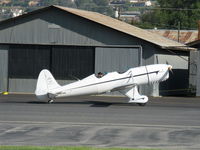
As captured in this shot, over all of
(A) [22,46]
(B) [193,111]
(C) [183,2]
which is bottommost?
(B) [193,111]

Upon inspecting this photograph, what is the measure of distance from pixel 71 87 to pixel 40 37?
11.4 metres

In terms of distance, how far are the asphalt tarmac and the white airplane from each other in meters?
0.56

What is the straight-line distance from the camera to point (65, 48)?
135ft

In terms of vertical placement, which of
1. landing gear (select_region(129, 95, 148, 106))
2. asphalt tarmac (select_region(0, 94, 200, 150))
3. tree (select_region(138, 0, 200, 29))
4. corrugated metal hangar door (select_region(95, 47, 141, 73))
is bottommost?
asphalt tarmac (select_region(0, 94, 200, 150))

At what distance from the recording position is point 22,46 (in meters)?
41.6

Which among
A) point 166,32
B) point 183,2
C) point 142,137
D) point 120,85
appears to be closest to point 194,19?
point 183,2

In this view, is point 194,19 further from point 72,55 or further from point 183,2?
point 72,55

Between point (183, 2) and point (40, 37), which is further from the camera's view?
point (183, 2)

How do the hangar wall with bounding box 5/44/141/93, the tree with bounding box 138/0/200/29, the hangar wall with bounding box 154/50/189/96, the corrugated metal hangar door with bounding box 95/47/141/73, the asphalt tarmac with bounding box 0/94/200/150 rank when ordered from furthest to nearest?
the tree with bounding box 138/0/200/29, the hangar wall with bounding box 154/50/189/96, the hangar wall with bounding box 5/44/141/93, the corrugated metal hangar door with bounding box 95/47/141/73, the asphalt tarmac with bounding box 0/94/200/150

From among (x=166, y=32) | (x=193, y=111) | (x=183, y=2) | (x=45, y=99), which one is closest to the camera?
(x=193, y=111)

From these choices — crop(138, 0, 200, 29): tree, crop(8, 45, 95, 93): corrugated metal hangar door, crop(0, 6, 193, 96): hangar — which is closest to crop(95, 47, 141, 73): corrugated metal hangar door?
crop(0, 6, 193, 96): hangar

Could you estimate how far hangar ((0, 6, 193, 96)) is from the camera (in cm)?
4006

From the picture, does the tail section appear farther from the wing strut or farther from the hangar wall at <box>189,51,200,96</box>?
the hangar wall at <box>189,51,200,96</box>

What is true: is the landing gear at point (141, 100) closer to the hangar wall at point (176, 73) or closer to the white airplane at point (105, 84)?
the white airplane at point (105, 84)
